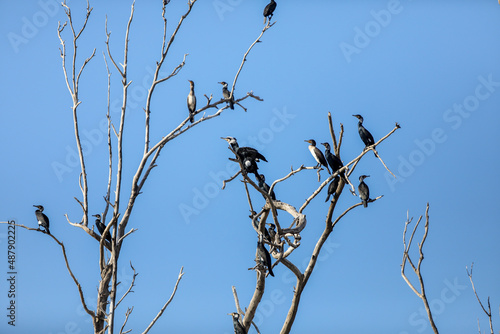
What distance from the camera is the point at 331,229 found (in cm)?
600

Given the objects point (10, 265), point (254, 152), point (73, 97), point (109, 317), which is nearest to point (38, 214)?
point (10, 265)

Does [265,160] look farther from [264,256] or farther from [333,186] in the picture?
[333,186]

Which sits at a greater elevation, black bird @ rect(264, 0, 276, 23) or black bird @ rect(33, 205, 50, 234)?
black bird @ rect(264, 0, 276, 23)

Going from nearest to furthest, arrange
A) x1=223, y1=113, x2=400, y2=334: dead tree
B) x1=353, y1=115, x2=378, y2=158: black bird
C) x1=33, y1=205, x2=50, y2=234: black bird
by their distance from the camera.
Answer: x1=223, y1=113, x2=400, y2=334: dead tree → x1=353, y1=115, x2=378, y2=158: black bird → x1=33, y1=205, x2=50, y2=234: black bird

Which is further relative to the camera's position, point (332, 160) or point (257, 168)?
point (332, 160)

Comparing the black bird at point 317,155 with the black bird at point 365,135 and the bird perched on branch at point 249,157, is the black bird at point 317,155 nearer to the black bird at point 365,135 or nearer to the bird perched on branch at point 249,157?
the black bird at point 365,135

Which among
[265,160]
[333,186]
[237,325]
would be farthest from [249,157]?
[237,325]

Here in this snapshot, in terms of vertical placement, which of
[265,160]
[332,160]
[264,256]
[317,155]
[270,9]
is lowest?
[264,256]

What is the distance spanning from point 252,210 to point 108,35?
2571mm

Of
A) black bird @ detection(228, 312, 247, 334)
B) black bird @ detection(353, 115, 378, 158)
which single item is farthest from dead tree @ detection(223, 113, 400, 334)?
black bird @ detection(353, 115, 378, 158)

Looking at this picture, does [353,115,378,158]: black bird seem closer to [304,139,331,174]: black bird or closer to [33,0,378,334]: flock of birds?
[33,0,378,334]: flock of birds

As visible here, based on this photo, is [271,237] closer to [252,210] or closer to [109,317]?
[252,210]

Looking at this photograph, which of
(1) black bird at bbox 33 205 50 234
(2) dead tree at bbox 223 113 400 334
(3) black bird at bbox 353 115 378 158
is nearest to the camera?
(2) dead tree at bbox 223 113 400 334

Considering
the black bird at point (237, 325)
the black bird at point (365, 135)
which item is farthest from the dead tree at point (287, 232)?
the black bird at point (365, 135)
